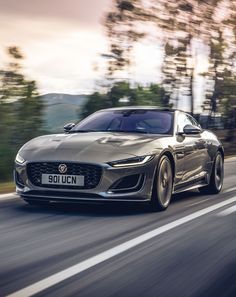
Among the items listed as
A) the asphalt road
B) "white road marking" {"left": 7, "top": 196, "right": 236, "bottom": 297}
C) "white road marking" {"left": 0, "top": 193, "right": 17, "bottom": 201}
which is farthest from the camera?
"white road marking" {"left": 0, "top": 193, "right": 17, "bottom": 201}

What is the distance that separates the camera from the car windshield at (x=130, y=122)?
10.3 meters

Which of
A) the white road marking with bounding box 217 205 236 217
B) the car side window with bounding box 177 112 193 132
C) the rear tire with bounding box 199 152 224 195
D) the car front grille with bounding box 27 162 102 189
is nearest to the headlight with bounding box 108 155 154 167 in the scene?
the car front grille with bounding box 27 162 102 189

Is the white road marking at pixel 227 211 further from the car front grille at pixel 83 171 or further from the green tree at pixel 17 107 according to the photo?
the green tree at pixel 17 107

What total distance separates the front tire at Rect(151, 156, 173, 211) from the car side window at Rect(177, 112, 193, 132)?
1.00m

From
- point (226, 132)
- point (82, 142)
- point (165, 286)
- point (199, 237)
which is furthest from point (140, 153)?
point (226, 132)

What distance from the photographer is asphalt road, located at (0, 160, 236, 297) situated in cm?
509

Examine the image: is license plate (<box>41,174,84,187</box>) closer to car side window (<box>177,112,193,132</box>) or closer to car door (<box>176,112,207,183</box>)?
car door (<box>176,112,207,183</box>)

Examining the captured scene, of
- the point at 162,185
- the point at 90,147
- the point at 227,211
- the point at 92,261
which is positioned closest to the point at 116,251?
the point at 92,261

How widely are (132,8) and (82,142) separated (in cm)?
2118

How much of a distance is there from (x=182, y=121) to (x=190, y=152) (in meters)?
0.54

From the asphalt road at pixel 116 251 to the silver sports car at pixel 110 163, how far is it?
272mm

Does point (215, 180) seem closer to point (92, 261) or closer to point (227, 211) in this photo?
point (227, 211)

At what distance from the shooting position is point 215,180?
479 inches

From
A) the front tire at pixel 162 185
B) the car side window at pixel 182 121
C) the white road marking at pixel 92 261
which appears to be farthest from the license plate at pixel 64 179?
the car side window at pixel 182 121
